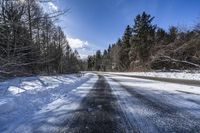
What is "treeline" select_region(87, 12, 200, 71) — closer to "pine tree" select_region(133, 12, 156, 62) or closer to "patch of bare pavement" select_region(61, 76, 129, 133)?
"pine tree" select_region(133, 12, 156, 62)

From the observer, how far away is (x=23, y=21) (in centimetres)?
580

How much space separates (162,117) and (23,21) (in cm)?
415

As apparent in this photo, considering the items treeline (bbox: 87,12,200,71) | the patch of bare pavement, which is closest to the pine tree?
treeline (bbox: 87,12,200,71)

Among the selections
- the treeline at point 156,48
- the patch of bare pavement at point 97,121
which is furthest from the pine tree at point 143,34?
the patch of bare pavement at point 97,121

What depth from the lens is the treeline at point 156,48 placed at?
31.0 meters

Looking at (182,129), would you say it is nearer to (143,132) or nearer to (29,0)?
(143,132)

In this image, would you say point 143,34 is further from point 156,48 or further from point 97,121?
point 97,121

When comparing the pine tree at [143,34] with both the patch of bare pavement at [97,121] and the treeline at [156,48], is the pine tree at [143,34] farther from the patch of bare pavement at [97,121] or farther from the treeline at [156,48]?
the patch of bare pavement at [97,121]

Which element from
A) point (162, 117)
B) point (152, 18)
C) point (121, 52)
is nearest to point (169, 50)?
point (162, 117)

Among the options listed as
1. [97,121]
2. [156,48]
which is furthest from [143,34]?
[97,121]

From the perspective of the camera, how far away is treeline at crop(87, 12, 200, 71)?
31031 mm

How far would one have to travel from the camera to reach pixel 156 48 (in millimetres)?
35188

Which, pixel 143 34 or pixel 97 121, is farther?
pixel 143 34

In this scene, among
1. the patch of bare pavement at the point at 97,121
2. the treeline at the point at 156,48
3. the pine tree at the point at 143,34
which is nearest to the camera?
the patch of bare pavement at the point at 97,121
